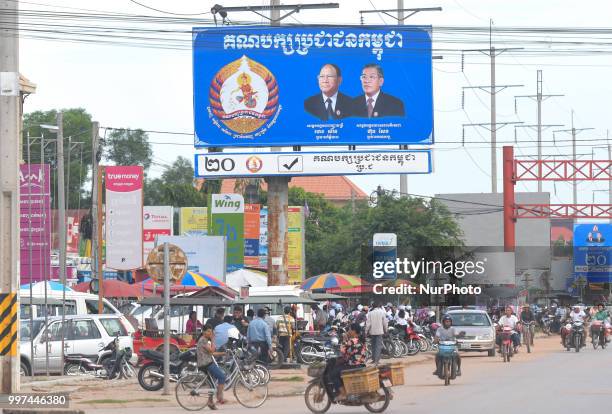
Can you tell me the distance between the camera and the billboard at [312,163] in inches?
1537

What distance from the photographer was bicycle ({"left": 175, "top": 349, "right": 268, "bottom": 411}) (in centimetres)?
2125

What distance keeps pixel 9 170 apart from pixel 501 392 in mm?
10424

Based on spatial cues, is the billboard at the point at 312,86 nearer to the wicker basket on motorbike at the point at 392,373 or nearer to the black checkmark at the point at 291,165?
the black checkmark at the point at 291,165

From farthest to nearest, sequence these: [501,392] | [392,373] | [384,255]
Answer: [384,255] < [501,392] < [392,373]

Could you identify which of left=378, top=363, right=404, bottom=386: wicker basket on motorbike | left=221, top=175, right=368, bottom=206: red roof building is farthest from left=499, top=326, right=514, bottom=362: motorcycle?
left=221, top=175, right=368, bottom=206: red roof building

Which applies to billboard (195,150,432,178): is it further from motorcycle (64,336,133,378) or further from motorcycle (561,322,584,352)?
motorcycle (64,336,133,378)

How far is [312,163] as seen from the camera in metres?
39.4

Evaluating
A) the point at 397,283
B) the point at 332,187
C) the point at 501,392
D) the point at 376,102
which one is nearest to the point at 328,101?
the point at 376,102

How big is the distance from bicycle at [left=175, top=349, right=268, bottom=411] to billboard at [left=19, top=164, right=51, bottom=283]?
7701 mm

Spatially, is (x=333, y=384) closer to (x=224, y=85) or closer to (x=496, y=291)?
(x=224, y=85)

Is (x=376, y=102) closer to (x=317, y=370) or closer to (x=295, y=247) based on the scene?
(x=317, y=370)

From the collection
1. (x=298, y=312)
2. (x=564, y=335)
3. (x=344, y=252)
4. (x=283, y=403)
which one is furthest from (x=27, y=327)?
(x=344, y=252)

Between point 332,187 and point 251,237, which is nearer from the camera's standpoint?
point 251,237

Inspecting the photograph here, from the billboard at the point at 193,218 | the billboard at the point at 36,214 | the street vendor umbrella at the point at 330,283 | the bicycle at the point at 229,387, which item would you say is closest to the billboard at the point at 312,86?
the street vendor umbrella at the point at 330,283
